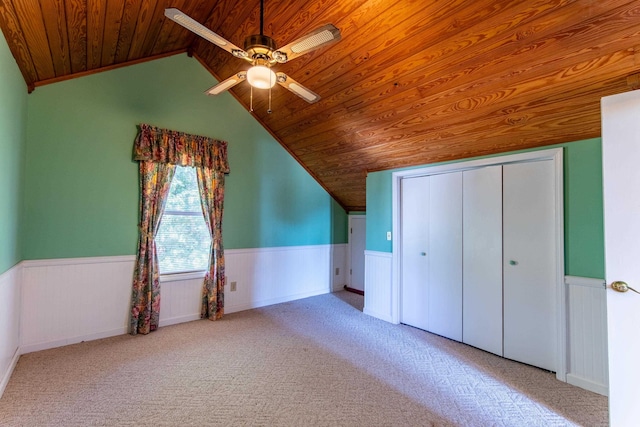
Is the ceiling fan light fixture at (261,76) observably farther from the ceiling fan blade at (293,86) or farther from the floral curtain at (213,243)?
the floral curtain at (213,243)

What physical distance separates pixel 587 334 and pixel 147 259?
4166mm

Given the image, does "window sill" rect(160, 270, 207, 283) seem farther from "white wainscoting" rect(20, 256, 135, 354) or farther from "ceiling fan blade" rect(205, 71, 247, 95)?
"ceiling fan blade" rect(205, 71, 247, 95)

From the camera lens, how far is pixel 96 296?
3.09 meters

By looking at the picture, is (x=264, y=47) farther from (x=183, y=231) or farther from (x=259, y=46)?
(x=183, y=231)

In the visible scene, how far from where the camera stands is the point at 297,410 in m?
2.01

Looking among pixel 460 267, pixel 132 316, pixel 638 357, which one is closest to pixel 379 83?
pixel 460 267

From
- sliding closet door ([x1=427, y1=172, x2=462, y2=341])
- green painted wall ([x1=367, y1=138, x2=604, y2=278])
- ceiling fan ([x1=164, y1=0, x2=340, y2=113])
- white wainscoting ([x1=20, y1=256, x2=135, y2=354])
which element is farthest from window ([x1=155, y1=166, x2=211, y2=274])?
green painted wall ([x1=367, y1=138, x2=604, y2=278])

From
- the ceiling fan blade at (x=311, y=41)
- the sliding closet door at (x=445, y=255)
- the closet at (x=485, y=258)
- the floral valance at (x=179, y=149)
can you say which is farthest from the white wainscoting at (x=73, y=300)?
the sliding closet door at (x=445, y=255)

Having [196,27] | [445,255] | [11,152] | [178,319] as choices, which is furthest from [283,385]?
[11,152]

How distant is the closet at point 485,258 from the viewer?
8.62 feet

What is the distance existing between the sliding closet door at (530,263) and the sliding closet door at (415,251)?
86cm

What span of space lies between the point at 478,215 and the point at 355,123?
1622 millimetres

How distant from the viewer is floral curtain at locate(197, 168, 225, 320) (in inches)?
146

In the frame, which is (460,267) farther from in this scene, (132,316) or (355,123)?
(132,316)
